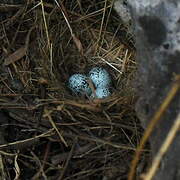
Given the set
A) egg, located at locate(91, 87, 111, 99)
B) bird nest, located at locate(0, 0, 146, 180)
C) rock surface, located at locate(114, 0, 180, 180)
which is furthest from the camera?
egg, located at locate(91, 87, 111, 99)

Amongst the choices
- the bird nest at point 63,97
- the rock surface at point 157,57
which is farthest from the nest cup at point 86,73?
the rock surface at point 157,57

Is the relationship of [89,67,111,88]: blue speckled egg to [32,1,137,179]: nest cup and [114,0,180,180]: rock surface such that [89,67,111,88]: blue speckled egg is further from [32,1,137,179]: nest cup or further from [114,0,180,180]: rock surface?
[114,0,180,180]: rock surface

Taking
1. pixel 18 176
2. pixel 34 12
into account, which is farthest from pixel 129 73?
pixel 18 176

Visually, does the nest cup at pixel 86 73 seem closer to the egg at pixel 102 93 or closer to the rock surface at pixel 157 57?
the egg at pixel 102 93

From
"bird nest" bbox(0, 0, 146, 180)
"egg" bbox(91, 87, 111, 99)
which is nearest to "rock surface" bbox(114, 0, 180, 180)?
"bird nest" bbox(0, 0, 146, 180)

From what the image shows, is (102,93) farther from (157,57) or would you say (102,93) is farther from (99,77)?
(157,57)
